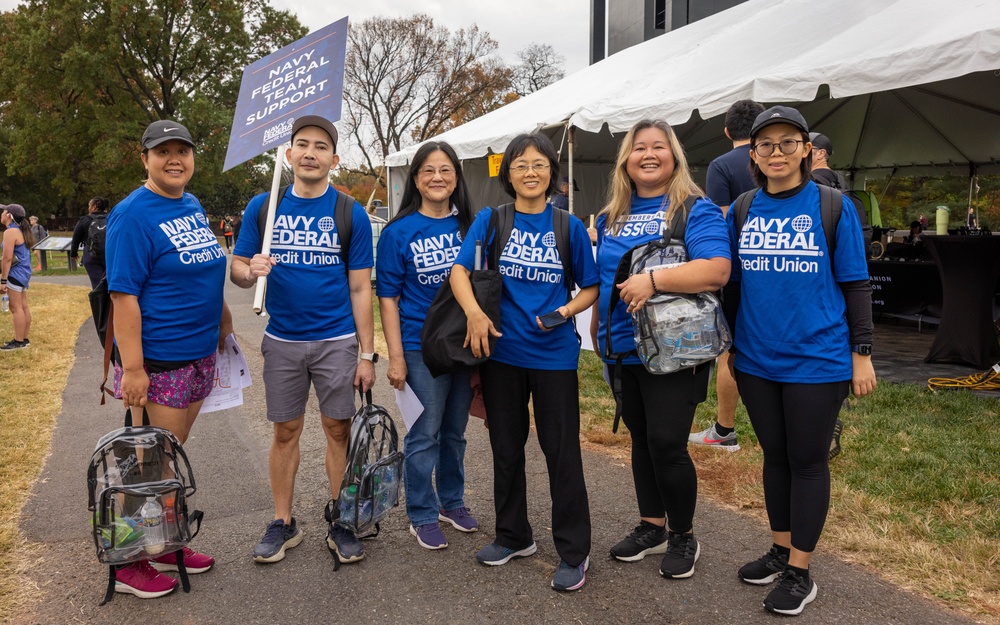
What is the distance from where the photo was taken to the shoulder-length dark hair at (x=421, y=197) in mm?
3334

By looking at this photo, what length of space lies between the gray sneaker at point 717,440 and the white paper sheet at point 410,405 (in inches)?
85.7

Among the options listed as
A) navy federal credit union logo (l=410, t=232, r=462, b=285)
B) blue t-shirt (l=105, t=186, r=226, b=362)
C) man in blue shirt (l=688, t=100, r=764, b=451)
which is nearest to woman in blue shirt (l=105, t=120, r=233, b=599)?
blue t-shirt (l=105, t=186, r=226, b=362)

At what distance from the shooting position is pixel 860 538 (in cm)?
338

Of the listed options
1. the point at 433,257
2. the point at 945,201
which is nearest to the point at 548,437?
the point at 433,257

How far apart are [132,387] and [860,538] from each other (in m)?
3.33

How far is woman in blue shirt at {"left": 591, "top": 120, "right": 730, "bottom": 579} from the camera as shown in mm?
2777

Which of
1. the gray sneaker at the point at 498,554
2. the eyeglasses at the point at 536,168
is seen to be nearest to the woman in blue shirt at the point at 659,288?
the eyeglasses at the point at 536,168

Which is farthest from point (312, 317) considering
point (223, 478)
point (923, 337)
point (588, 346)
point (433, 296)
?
point (923, 337)

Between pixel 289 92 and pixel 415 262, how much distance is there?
3.49ft

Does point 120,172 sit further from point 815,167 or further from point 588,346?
point 815,167

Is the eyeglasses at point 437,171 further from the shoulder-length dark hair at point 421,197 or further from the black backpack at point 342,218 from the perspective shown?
the black backpack at point 342,218

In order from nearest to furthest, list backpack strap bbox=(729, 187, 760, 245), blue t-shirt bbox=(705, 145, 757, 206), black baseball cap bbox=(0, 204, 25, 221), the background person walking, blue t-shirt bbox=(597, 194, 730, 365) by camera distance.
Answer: blue t-shirt bbox=(597, 194, 730, 365), backpack strap bbox=(729, 187, 760, 245), blue t-shirt bbox=(705, 145, 757, 206), the background person walking, black baseball cap bbox=(0, 204, 25, 221)

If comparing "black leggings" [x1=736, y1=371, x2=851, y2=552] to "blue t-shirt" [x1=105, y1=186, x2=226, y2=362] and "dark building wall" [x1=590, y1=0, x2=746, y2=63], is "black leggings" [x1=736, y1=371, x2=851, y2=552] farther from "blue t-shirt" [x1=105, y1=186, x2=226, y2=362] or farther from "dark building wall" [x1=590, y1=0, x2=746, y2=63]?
"dark building wall" [x1=590, y1=0, x2=746, y2=63]

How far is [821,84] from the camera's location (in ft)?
20.3
